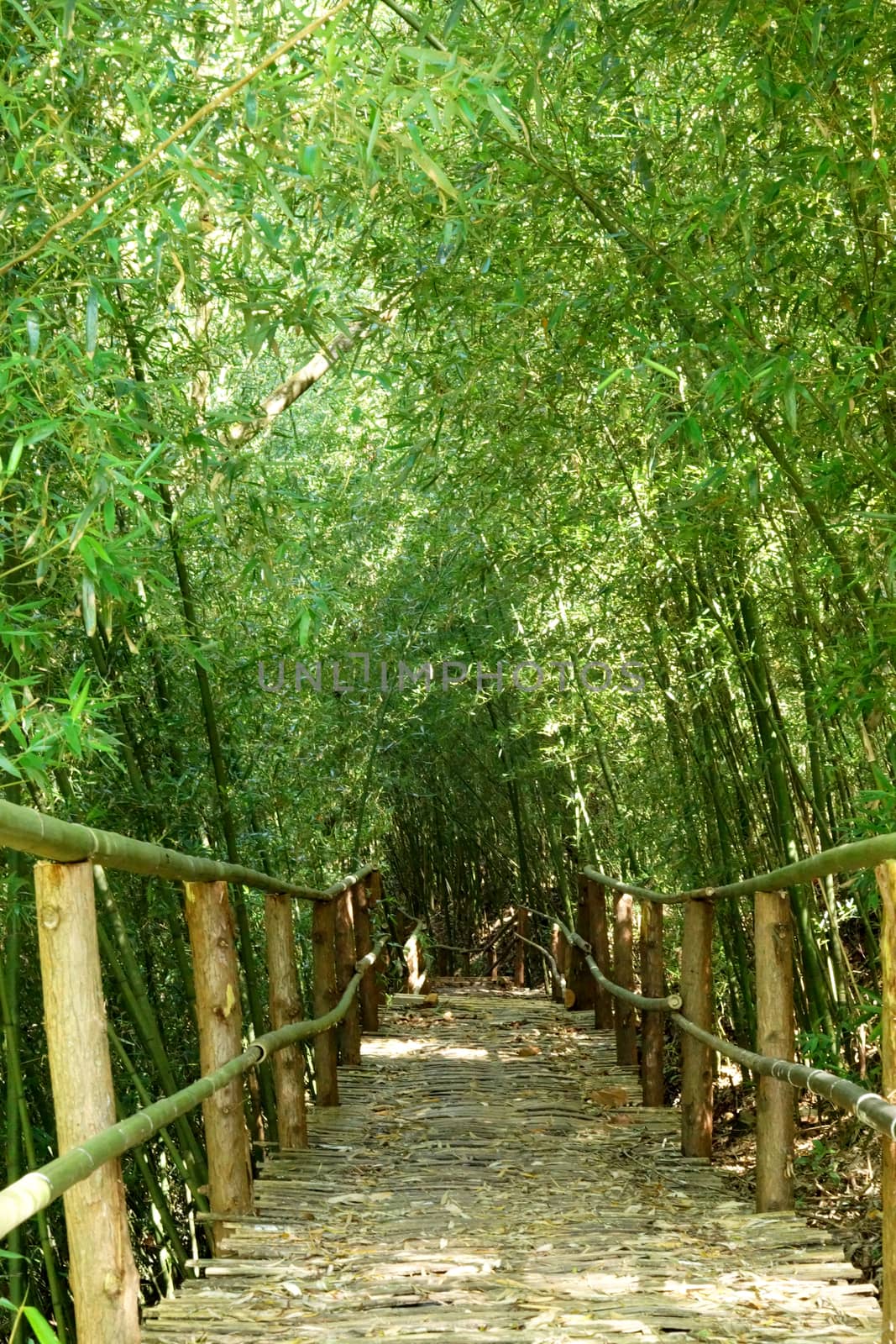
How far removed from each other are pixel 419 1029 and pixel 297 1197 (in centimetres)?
379

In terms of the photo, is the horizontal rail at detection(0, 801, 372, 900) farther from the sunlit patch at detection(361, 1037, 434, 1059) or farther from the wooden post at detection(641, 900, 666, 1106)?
the sunlit patch at detection(361, 1037, 434, 1059)

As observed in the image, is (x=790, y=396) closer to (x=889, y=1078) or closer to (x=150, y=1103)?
(x=889, y=1078)

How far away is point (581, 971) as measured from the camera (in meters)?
7.60

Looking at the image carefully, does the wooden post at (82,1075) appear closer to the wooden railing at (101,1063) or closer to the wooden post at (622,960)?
the wooden railing at (101,1063)

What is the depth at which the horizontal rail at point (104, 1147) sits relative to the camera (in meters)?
1.57

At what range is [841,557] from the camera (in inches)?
130

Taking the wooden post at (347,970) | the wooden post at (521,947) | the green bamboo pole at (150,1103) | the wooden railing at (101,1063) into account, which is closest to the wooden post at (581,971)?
the wooden post at (347,970)

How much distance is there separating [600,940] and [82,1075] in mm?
4962

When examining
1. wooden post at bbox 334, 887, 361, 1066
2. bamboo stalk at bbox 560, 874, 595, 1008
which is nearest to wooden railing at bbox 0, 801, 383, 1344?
wooden post at bbox 334, 887, 361, 1066

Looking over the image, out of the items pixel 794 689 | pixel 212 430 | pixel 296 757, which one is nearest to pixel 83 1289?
pixel 212 430

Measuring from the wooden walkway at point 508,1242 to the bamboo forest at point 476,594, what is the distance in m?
0.02

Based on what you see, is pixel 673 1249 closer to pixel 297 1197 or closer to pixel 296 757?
pixel 297 1197

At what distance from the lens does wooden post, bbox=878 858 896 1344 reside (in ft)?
6.57

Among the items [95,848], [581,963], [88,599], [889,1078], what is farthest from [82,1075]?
[581,963]
